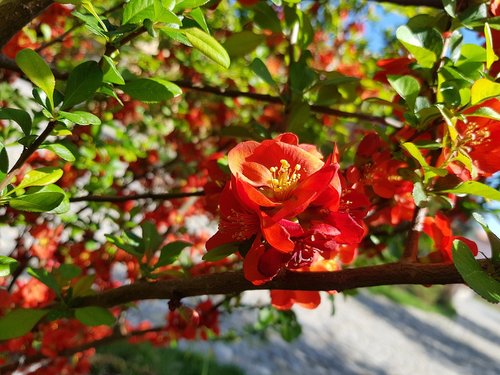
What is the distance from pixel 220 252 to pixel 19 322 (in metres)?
0.36

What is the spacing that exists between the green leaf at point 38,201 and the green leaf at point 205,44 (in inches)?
8.5

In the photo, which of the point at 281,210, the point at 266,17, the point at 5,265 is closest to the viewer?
the point at 281,210

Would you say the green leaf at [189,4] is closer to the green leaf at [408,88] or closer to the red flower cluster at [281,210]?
the red flower cluster at [281,210]

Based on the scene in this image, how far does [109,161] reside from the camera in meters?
1.50

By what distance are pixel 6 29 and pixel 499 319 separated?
14329 millimetres

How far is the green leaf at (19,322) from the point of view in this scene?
2.33 feet

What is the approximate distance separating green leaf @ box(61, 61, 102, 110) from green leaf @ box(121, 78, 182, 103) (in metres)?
0.05

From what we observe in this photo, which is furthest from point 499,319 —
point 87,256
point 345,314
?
point 87,256

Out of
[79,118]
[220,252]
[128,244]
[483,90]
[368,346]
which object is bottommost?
[368,346]

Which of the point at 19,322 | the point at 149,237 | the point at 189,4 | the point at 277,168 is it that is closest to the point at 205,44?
the point at 189,4

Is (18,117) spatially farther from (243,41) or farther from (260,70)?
(243,41)

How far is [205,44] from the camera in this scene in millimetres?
555

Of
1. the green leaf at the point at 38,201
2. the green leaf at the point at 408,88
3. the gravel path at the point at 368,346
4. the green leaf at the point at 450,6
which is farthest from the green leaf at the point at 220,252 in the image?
the gravel path at the point at 368,346

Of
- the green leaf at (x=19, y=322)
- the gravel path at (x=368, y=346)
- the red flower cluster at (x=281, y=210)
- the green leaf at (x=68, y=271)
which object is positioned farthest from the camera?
the gravel path at (x=368, y=346)
